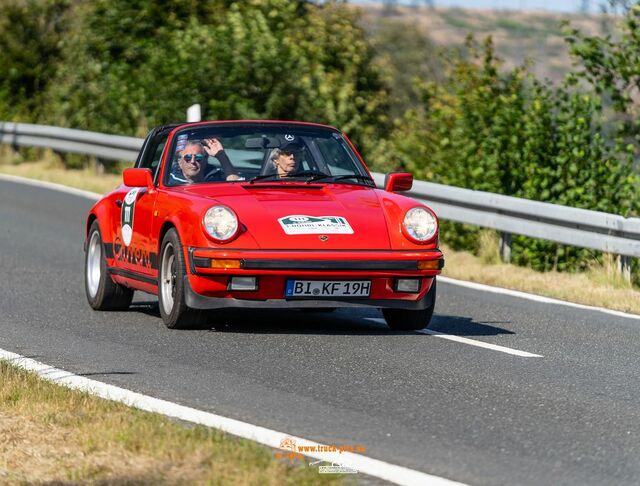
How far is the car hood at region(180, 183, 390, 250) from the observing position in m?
9.30

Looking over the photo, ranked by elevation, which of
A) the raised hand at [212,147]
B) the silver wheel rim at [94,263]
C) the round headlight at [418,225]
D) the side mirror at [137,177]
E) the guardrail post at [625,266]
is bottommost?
the guardrail post at [625,266]

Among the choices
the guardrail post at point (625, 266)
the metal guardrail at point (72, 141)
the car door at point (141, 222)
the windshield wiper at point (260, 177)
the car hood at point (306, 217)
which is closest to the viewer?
the car hood at point (306, 217)

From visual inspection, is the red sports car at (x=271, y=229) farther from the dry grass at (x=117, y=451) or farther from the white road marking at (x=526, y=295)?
the dry grass at (x=117, y=451)

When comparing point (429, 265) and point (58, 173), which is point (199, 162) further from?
point (58, 173)

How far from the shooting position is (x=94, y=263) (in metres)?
11.6

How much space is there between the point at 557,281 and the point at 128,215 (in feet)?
16.1

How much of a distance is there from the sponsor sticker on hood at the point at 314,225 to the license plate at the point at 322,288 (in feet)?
1.03

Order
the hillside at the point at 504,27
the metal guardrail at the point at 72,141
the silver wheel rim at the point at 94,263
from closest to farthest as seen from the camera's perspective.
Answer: the silver wheel rim at the point at 94,263 → the metal guardrail at the point at 72,141 → the hillside at the point at 504,27

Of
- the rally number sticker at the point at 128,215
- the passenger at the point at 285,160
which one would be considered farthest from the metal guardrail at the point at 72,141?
the passenger at the point at 285,160

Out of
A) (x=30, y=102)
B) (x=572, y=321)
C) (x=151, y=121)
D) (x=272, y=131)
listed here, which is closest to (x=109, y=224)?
(x=272, y=131)

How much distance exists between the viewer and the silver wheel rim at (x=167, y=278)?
9841mm

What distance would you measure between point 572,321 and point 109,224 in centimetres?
362

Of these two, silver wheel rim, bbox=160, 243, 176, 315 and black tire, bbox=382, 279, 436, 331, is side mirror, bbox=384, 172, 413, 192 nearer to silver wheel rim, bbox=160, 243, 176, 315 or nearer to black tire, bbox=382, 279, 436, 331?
black tire, bbox=382, 279, 436, 331

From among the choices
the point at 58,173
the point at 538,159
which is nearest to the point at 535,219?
the point at 538,159
